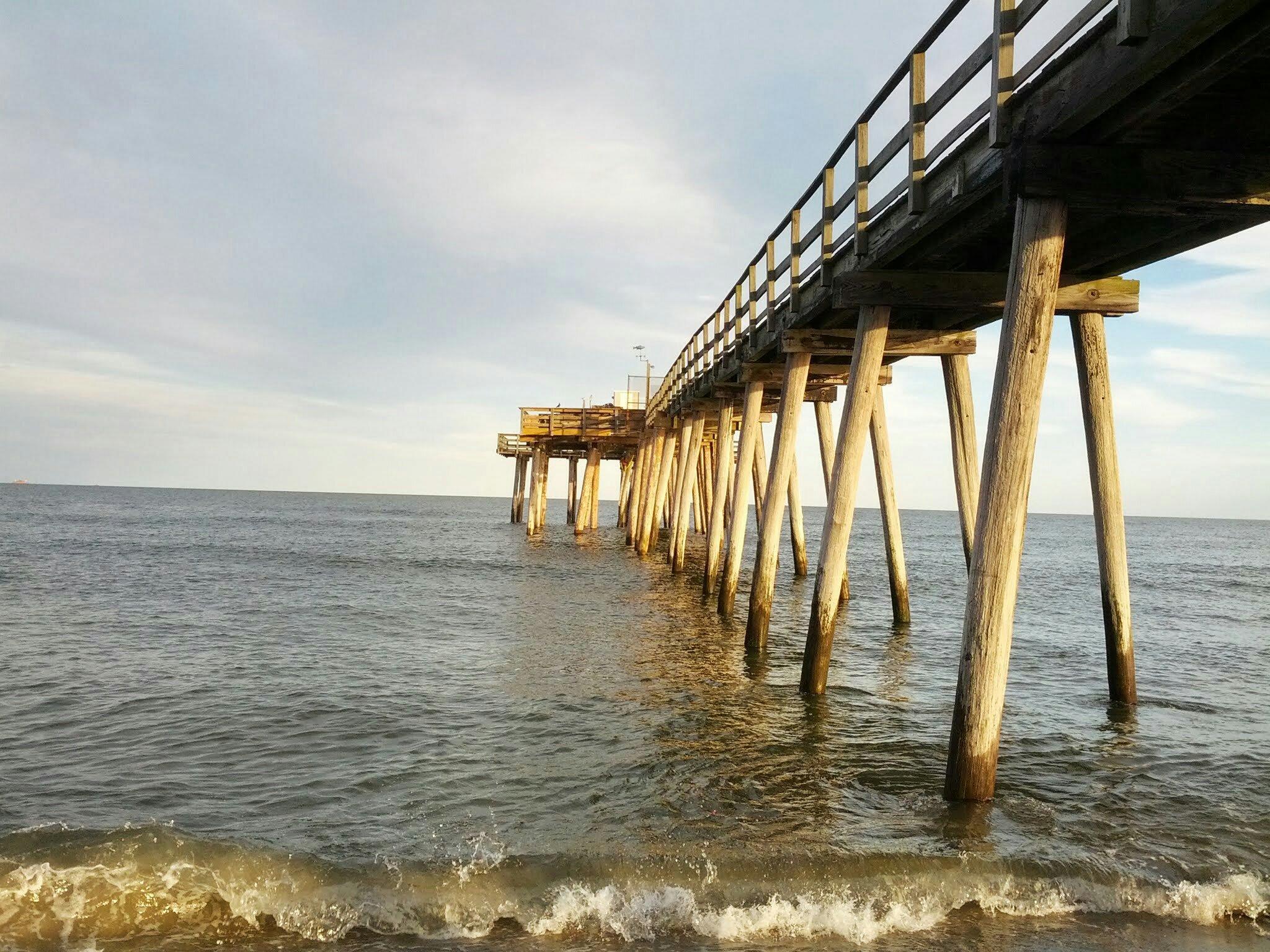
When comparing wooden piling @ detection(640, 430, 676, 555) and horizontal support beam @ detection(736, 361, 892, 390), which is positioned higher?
horizontal support beam @ detection(736, 361, 892, 390)

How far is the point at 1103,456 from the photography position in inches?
347

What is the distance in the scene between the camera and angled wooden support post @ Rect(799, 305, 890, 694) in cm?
932

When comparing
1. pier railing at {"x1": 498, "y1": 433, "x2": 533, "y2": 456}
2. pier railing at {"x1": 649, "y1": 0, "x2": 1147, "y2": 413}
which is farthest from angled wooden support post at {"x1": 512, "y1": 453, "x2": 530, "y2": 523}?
pier railing at {"x1": 649, "y1": 0, "x2": 1147, "y2": 413}

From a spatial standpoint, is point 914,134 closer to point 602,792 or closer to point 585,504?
point 602,792

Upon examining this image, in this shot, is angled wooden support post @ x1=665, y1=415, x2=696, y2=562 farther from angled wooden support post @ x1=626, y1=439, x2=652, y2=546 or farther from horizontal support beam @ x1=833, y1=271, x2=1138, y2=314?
horizontal support beam @ x1=833, y1=271, x2=1138, y2=314

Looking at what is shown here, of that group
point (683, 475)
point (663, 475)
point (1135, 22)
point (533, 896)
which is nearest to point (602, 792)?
point (533, 896)

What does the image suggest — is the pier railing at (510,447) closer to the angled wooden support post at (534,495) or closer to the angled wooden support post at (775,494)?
the angled wooden support post at (534,495)

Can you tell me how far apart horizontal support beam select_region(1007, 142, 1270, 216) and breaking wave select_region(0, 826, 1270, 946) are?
4.22 meters

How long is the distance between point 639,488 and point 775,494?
26.1 m

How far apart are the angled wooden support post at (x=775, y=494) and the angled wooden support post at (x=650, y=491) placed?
1607 cm

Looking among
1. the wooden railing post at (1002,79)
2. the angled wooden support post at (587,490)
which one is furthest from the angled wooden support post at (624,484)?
the wooden railing post at (1002,79)

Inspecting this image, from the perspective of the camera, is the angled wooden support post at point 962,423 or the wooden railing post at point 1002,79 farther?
the angled wooden support post at point 962,423

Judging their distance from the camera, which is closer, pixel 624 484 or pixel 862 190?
pixel 862 190

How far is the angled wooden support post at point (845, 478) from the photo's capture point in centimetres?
932
